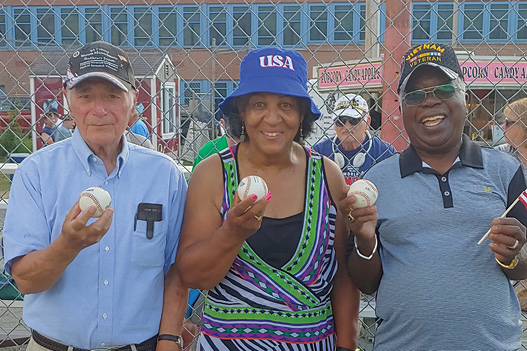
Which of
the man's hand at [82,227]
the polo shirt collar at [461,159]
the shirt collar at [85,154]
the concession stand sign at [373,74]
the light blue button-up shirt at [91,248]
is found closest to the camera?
the man's hand at [82,227]

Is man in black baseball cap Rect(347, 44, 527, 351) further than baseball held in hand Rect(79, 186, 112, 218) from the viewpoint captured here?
Yes

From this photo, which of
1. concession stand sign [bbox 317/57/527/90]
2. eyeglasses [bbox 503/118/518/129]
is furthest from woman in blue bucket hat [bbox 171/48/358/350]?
eyeglasses [bbox 503/118/518/129]

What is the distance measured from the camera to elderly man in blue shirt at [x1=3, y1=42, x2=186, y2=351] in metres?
2.09

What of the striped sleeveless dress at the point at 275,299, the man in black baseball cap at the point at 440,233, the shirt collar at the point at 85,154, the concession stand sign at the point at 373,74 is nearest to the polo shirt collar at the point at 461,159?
the man in black baseball cap at the point at 440,233

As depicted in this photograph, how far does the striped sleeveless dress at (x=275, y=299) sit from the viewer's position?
224 cm

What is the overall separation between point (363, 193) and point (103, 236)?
1.02m

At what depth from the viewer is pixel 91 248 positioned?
2.14 m

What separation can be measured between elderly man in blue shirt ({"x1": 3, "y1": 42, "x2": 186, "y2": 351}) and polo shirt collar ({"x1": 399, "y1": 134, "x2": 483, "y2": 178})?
1009 mm

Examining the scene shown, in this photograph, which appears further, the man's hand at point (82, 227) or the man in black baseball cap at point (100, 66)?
the man in black baseball cap at point (100, 66)

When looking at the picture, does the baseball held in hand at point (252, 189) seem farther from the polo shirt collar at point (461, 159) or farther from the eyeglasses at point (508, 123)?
the eyeglasses at point (508, 123)

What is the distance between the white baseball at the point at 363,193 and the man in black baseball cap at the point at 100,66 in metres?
1.03

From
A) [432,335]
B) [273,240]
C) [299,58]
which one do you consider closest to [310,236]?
[273,240]

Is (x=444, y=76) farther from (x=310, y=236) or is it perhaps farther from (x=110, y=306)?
(x=110, y=306)

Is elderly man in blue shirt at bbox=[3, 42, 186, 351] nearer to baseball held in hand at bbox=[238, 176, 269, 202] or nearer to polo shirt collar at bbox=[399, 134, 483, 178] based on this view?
baseball held in hand at bbox=[238, 176, 269, 202]
